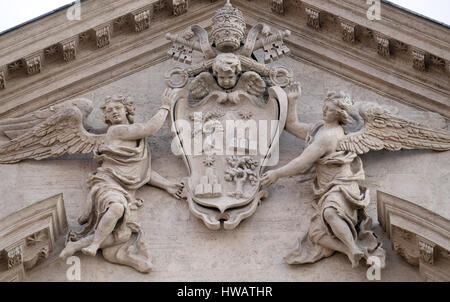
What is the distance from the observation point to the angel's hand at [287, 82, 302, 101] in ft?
60.5

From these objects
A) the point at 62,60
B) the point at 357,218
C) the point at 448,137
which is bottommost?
the point at 357,218

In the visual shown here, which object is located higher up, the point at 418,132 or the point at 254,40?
the point at 254,40

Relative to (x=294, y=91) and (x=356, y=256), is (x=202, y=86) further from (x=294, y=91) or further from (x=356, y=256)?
(x=356, y=256)

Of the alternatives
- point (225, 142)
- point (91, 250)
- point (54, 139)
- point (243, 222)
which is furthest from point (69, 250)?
point (225, 142)

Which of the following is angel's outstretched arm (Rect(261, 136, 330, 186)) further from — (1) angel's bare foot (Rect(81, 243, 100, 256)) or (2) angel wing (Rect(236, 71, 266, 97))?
(1) angel's bare foot (Rect(81, 243, 100, 256))

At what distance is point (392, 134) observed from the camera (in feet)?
59.8

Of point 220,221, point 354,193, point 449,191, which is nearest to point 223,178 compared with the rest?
point 220,221

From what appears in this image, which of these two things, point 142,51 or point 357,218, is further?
point 142,51

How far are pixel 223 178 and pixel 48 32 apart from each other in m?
3.15

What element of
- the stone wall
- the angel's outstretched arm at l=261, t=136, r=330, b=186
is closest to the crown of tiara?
the stone wall

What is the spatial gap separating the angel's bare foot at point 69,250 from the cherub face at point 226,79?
297cm

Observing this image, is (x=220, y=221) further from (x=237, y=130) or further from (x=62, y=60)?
(x=62, y=60)

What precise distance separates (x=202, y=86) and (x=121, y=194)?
2.02 meters

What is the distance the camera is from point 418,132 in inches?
721
